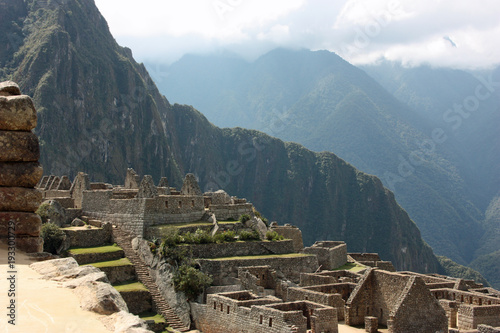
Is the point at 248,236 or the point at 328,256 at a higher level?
the point at 248,236

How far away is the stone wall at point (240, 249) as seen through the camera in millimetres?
27833

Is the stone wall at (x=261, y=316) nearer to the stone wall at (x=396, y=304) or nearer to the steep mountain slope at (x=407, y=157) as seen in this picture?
the stone wall at (x=396, y=304)

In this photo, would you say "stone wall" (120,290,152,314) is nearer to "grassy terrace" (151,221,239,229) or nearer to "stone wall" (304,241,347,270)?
"grassy terrace" (151,221,239,229)

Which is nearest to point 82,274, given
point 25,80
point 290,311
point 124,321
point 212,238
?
point 124,321

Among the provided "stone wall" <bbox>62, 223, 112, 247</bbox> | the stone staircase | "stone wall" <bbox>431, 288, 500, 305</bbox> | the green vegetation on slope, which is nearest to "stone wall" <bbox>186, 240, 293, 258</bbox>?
the stone staircase

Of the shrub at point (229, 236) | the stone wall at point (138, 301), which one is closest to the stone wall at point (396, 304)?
the shrub at point (229, 236)

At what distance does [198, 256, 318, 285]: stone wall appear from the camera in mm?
26750

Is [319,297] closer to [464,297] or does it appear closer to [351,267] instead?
[464,297]

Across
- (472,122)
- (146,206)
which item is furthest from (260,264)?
(472,122)

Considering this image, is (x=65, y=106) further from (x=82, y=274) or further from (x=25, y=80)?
(x=82, y=274)

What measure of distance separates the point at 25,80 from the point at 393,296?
166m

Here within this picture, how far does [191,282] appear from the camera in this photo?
25.1 m

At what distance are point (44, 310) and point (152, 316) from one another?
18.0 m

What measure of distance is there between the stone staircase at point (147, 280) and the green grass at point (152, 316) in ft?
0.77
